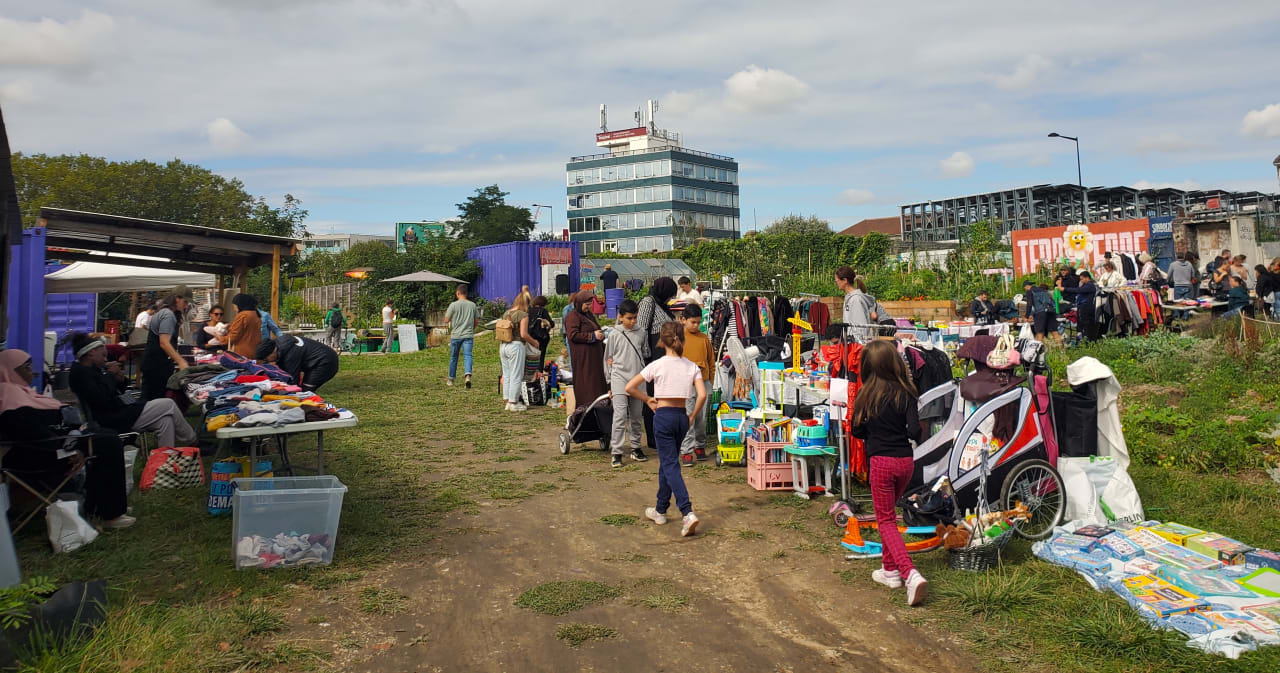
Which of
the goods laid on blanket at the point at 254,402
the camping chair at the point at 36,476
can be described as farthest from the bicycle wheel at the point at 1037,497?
the camping chair at the point at 36,476

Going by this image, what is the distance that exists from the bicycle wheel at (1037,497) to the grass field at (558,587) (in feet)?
0.82

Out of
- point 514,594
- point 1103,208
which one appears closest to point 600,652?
point 514,594

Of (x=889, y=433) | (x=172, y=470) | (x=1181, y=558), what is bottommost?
(x=1181, y=558)

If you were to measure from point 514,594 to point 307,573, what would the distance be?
129cm

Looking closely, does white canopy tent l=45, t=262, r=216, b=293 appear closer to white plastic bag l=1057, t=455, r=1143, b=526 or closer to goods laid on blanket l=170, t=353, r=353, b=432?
goods laid on blanket l=170, t=353, r=353, b=432

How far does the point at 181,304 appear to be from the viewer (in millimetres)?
12555

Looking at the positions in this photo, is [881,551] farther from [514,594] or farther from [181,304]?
[181,304]

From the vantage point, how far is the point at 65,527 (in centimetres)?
535

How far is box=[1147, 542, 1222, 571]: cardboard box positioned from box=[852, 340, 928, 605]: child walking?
52.2 inches

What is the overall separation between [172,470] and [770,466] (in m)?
4.94

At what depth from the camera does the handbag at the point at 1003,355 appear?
5.54 metres

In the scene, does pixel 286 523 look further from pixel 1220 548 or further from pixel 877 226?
pixel 877 226

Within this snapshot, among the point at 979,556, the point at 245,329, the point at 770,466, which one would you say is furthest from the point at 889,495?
the point at 245,329

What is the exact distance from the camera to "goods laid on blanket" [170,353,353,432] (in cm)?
582
